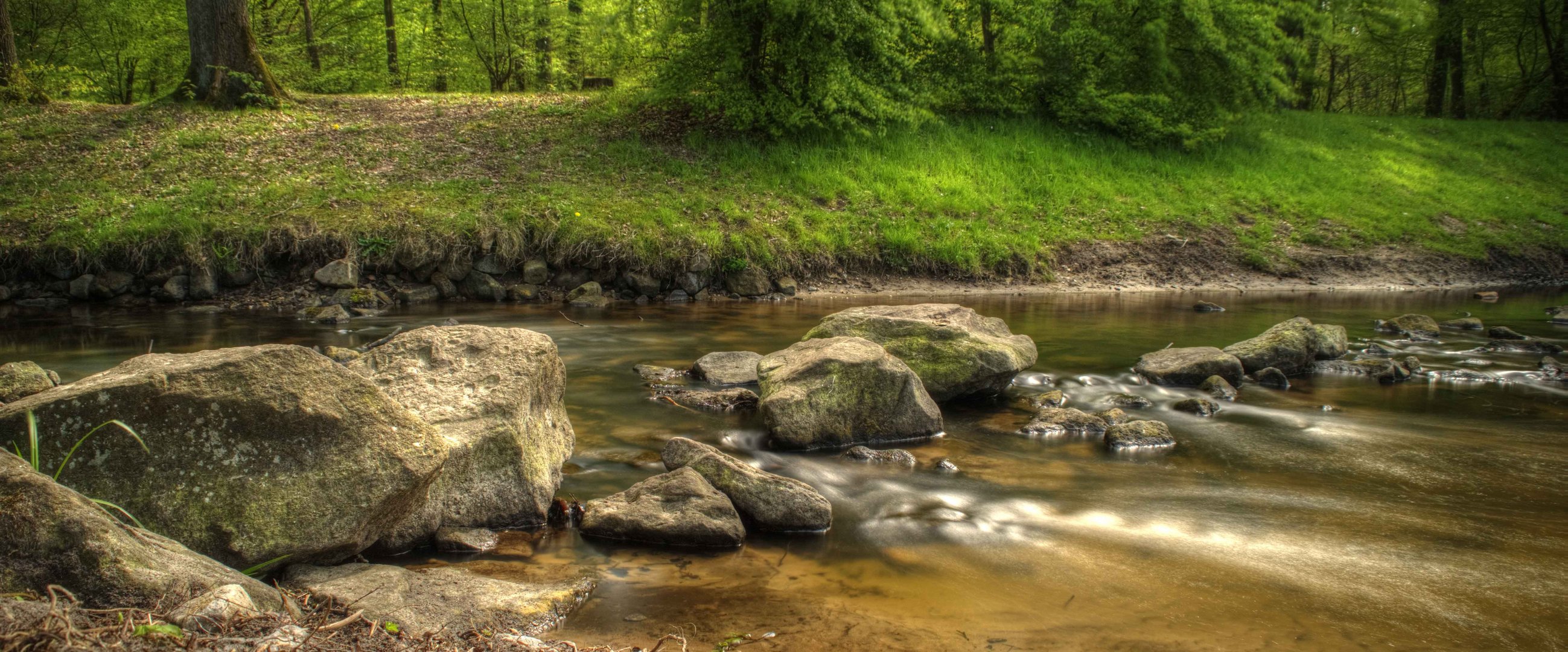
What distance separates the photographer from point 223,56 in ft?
63.6

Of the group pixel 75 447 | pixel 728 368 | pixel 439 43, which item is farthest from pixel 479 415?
pixel 439 43

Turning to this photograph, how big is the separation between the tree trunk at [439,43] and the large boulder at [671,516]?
28.3m

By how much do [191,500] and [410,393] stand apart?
4.81ft

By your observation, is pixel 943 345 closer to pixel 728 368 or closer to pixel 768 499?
pixel 728 368

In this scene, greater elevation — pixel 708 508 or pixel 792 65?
pixel 792 65

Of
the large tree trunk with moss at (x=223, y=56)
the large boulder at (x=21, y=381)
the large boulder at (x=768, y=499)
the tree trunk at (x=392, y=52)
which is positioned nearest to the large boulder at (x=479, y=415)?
the large boulder at (x=768, y=499)

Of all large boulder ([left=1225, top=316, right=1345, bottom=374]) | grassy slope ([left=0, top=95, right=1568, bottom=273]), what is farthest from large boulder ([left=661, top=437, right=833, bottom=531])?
grassy slope ([left=0, top=95, right=1568, bottom=273])

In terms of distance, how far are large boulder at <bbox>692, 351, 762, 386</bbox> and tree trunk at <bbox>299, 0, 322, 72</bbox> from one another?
70.4 ft

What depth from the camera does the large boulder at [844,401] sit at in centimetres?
690

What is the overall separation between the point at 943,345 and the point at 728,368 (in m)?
2.24

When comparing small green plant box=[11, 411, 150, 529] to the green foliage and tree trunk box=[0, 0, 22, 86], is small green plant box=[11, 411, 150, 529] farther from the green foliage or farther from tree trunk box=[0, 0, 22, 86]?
tree trunk box=[0, 0, 22, 86]

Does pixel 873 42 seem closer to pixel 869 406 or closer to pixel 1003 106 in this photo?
pixel 1003 106

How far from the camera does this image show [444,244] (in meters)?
15.4

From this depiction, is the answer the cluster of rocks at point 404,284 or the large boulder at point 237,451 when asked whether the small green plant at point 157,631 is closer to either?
the large boulder at point 237,451
